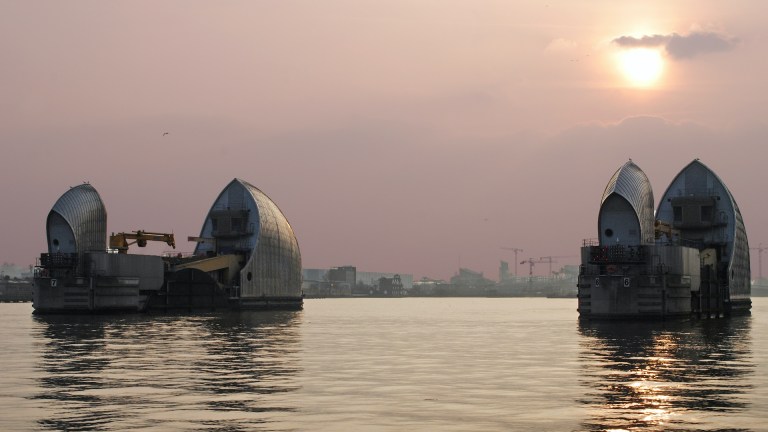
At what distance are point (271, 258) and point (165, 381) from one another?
112m

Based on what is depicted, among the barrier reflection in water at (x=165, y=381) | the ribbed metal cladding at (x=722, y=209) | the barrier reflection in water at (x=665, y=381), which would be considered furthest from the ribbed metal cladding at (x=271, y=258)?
the barrier reflection in water at (x=665, y=381)

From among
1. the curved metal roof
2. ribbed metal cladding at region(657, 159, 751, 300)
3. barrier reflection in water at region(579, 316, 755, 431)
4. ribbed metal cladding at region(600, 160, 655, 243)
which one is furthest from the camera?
the curved metal roof

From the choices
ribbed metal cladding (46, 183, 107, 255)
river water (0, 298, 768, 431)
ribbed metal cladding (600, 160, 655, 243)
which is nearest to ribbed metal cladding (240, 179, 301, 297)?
ribbed metal cladding (46, 183, 107, 255)

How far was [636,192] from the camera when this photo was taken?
105 meters

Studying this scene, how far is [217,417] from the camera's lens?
3044 cm

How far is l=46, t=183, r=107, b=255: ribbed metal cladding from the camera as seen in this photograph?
394 feet

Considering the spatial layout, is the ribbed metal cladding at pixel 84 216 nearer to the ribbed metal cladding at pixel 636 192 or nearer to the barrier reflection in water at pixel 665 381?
the ribbed metal cladding at pixel 636 192

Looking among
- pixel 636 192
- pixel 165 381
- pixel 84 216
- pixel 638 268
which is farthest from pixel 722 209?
pixel 165 381

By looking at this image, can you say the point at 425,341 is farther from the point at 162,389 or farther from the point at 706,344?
the point at 162,389

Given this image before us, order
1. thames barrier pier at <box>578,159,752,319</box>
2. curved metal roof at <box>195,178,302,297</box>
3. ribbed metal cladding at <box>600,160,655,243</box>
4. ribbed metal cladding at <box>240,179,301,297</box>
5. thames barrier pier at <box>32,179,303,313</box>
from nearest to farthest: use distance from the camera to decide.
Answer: thames barrier pier at <box>578,159,752,319</box>, ribbed metal cladding at <box>600,160,655,243</box>, thames barrier pier at <box>32,179,303,313</box>, ribbed metal cladding at <box>240,179,301,297</box>, curved metal roof at <box>195,178,302,297</box>

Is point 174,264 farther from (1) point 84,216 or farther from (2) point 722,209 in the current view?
(2) point 722,209

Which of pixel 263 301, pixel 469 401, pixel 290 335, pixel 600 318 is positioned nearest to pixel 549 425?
pixel 469 401

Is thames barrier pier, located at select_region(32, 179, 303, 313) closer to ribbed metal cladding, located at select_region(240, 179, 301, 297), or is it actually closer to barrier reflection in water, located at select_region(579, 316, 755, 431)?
ribbed metal cladding, located at select_region(240, 179, 301, 297)

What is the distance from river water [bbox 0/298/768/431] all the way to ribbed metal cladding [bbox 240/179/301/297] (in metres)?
77.4
